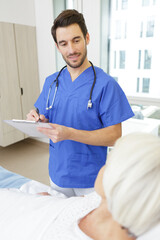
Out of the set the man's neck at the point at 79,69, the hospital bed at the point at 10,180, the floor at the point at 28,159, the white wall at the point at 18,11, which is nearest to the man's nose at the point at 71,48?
the man's neck at the point at 79,69

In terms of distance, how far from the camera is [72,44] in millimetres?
1163

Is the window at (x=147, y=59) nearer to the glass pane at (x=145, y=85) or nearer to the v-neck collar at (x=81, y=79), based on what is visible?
the glass pane at (x=145, y=85)

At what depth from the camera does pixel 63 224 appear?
2.13 feet

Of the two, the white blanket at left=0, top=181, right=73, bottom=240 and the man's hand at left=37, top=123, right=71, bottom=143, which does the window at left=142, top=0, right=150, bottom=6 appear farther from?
the white blanket at left=0, top=181, right=73, bottom=240

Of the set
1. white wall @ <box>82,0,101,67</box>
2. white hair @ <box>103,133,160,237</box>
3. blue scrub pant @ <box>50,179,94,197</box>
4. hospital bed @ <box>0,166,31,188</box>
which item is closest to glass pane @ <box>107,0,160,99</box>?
white wall @ <box>82,0,101,67</box>

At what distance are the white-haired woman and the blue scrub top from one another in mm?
415

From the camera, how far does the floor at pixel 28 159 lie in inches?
102

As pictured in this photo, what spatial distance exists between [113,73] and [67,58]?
5.01 feet

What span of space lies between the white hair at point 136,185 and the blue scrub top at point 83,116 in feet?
2.31

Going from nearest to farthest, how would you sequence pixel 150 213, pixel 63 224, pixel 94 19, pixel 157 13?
pixel 150 213 < pixel 63 224 < pixel 157 13 < pixel 94 19

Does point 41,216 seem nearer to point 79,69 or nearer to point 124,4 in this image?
point 79,69

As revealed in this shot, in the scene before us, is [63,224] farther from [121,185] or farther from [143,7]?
[143,7]

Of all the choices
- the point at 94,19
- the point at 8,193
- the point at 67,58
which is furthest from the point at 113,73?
the point at 8,193

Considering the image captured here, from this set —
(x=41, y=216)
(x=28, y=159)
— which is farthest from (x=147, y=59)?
(x=41, y=216)
